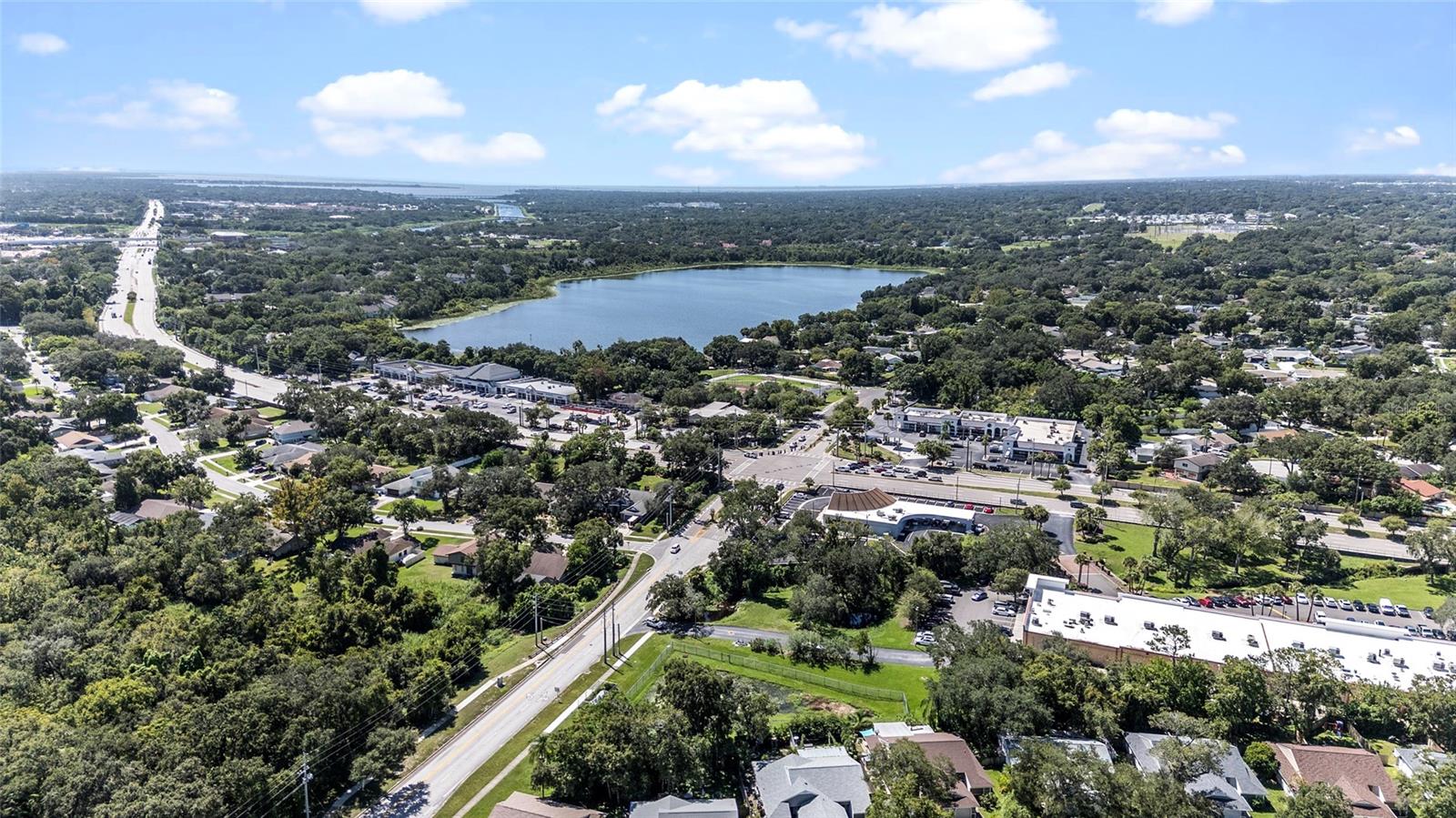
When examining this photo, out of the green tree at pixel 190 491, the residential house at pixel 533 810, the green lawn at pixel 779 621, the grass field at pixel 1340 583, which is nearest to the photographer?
the residential house at pixel 533 810

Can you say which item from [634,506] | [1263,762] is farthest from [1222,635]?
[634,506]

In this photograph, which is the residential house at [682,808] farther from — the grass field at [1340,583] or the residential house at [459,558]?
the grass field at [1340,583]

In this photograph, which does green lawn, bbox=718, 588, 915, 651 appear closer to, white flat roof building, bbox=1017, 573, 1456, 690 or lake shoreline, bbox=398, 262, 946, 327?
white flat roof building, bbox=1017, 573, 1456, 690

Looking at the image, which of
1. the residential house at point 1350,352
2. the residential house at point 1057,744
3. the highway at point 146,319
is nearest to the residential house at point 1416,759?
the residential house at point 1057,744

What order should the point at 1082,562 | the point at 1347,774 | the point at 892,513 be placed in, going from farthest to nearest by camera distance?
the point at 892,513 < the point at 1082,562 < the point at 1347,774

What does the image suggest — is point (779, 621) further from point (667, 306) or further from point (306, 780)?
point (667, 306)

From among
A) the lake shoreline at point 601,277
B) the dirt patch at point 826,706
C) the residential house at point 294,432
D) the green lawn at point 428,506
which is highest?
the lake shoreline at point 601,277

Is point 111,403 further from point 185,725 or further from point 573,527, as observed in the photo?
point 185,725

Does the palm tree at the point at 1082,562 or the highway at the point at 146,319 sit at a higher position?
the highway at the point at 146,319
